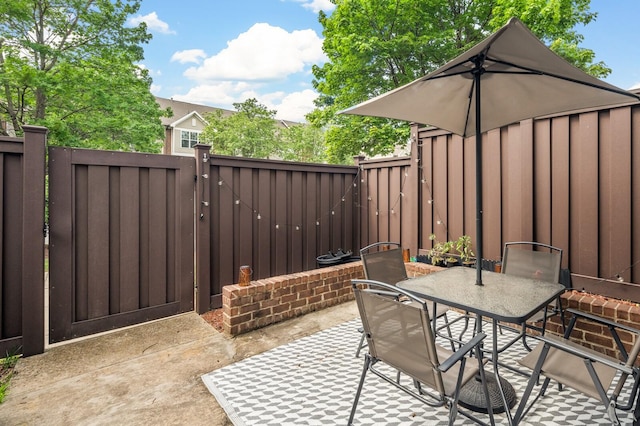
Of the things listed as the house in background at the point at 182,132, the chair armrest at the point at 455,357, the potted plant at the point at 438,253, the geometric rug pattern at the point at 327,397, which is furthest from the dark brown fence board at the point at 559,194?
the house in background at the point at 182,132

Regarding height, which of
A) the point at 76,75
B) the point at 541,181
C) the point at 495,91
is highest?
the point at 76,75

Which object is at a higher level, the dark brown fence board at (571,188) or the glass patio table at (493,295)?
the dark brown fence board at (571,188)

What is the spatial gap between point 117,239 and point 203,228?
877 millimetres

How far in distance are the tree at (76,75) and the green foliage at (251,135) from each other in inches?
252

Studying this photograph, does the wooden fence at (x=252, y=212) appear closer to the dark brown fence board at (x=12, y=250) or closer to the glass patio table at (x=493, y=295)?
the dark brown fence board at (x=12, y=250)

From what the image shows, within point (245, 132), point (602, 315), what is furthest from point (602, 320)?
point (245, 132)

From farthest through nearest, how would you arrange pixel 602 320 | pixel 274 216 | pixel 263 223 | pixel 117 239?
pixel 274 216 → pixel 263 223 → pixel 117 239 → pixel 602 320

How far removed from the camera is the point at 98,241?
10.7 ft

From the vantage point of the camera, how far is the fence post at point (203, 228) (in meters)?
3.72

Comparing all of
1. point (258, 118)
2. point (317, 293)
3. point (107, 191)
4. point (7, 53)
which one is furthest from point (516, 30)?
point (258, 118)

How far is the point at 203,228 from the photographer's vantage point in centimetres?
374

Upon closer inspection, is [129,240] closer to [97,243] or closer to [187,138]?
[97,243]

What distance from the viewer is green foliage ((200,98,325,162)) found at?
16953 millimetres

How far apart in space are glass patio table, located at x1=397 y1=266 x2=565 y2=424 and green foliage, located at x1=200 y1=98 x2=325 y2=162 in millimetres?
15091
